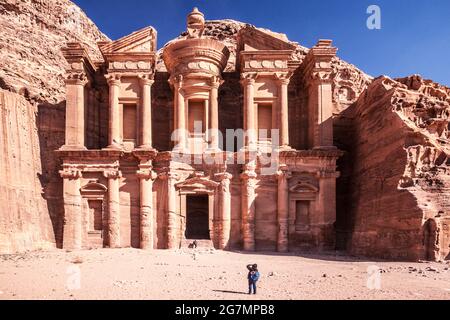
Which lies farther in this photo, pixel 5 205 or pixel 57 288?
pixel 5 205

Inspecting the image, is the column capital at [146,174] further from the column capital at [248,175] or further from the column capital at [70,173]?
the column capital at [248,175]

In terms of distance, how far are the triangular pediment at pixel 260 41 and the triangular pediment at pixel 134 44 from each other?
597 cm

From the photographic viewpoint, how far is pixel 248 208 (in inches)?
905

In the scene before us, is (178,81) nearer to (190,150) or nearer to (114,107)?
(114,107)

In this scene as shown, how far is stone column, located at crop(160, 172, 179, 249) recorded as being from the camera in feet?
74.4

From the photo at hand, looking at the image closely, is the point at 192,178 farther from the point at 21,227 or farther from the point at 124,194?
the point at 21,227

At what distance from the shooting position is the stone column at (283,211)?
2291cm

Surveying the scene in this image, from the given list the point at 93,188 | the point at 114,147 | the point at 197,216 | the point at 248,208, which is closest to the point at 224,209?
the point at 248,208

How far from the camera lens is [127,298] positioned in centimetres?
1084

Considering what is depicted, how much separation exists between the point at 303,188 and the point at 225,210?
481cm

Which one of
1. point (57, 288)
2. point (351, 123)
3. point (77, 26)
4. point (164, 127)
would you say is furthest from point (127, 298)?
point (77, 26)

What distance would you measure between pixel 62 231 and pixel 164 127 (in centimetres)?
961

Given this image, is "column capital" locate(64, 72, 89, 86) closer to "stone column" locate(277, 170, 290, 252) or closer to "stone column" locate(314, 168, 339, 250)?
"stone column" locate(277, 170, 290, 252)

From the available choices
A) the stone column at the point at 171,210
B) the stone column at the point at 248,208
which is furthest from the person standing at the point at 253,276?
the stone column at the point at 171,210
